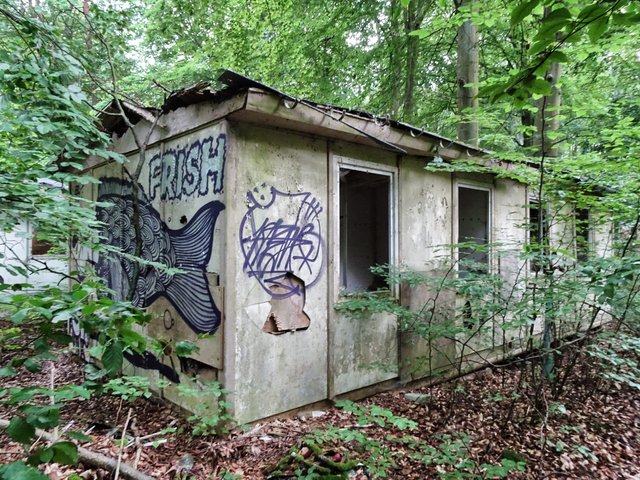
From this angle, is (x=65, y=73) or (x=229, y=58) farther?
(x=229, y=58)

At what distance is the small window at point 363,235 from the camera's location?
6859 millimetres

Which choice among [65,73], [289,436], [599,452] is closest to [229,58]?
[65,73]

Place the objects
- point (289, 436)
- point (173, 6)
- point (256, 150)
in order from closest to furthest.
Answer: point (289, 436) < point (256, 150) < point (173, 6)

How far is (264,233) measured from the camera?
3750mm

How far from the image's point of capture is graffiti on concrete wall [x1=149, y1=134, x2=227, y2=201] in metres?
3.64

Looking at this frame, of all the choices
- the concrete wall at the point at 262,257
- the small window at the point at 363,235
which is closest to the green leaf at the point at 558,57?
the concrete wall at the point at 262,257

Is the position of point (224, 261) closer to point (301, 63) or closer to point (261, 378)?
point (261, 378)

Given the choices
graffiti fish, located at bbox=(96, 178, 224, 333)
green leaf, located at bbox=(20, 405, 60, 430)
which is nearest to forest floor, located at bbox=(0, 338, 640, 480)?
graffiti fish, located at bbox=(96, 178, 224, 333)

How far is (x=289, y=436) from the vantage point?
11.3 ft

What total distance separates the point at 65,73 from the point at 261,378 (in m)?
3.40

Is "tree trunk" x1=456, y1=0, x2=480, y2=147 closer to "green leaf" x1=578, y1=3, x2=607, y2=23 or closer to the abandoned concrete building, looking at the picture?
the abandoned concrete building

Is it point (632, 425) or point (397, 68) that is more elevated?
point (397, 68)

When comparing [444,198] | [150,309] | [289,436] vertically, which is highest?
[444,198]

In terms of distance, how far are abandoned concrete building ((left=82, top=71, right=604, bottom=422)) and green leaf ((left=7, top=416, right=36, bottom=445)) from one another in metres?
2.21
